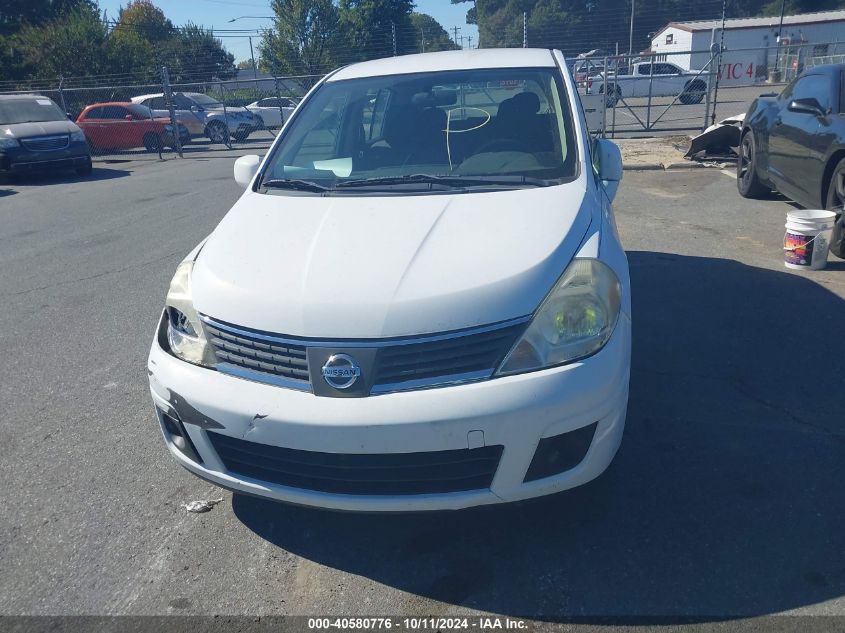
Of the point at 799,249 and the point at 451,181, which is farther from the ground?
the point at 451,181

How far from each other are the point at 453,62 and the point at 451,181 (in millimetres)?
1293

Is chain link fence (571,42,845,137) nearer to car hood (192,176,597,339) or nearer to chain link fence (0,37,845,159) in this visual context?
chain link fence (0,37,845,159)

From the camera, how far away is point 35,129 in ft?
49.4

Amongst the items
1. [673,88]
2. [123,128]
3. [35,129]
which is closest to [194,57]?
[123,128]

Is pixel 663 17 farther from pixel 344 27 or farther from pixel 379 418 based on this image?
pixel 379 418

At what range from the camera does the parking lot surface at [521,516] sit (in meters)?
2.64

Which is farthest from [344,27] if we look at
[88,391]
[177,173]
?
[88,391]

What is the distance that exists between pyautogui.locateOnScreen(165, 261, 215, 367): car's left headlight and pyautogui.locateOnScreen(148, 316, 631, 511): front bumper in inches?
4.1

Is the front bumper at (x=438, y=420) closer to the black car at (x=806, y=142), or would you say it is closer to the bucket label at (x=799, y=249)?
the bucket label at (x=799, y=249)

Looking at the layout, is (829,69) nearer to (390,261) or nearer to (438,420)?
(390,261)

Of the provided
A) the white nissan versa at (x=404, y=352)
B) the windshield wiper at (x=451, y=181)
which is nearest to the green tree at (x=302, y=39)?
the windshield wiper at (x=451, y=181)

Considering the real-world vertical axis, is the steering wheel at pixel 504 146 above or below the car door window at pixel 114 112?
above

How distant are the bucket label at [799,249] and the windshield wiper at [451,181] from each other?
3527 mm

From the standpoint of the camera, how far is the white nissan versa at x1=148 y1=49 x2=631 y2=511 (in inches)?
98.0
